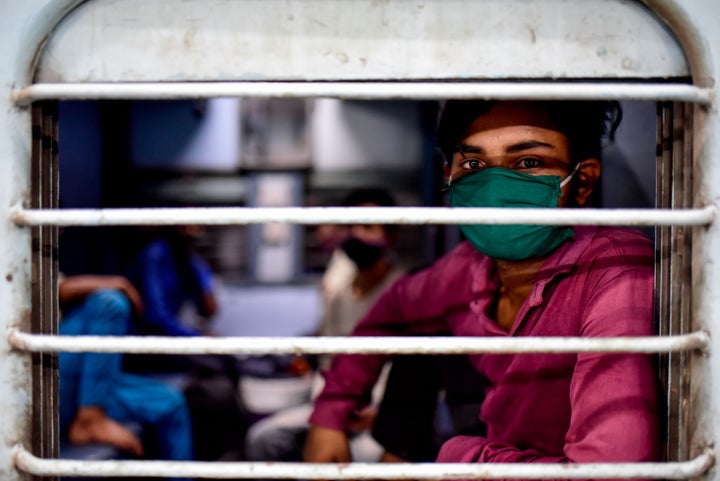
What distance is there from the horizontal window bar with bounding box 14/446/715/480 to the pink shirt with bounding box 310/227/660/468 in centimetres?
5

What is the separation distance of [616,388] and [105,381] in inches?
96.6

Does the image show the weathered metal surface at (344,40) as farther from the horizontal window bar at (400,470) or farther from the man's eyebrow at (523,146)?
the horizontal window bar at (400,470)

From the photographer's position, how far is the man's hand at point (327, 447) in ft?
5.67

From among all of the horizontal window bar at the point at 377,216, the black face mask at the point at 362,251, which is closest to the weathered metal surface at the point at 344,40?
the horizontal window bar at the point at 377,216

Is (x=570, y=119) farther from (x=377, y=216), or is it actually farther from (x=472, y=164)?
(x=377, y=216)

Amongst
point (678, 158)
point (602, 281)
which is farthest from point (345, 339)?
point (678, 158)

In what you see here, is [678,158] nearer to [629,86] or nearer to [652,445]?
[629,86]

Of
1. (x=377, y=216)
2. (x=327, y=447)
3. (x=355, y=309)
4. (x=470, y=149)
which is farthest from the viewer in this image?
(x=355, y=309)

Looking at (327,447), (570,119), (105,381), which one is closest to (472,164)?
(570,119)

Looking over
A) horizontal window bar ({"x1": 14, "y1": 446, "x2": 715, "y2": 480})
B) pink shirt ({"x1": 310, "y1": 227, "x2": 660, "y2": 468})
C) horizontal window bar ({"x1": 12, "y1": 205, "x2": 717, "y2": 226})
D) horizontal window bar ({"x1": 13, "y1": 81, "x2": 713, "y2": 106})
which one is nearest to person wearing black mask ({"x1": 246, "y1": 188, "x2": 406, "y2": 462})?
pink shirt ({"x1": 310, "y1": 227, "x2": 660, "y2": 468})

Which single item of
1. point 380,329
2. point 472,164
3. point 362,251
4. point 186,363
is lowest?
point 186,363

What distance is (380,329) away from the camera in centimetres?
196

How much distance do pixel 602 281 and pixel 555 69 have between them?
451mm

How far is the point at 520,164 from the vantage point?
1312 millimetres
